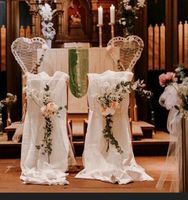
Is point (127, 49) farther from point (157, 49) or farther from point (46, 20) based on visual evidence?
point (157, 49)

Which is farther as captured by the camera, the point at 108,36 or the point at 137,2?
the point at 108,36

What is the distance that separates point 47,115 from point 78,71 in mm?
1705

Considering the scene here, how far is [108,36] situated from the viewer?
824 cm

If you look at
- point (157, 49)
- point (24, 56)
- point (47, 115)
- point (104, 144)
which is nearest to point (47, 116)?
point (47, 115)

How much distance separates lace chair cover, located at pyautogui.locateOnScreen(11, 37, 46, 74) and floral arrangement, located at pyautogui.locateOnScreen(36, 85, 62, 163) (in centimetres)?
139

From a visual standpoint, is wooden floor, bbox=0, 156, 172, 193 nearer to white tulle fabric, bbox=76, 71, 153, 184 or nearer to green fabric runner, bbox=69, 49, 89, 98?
white tulle fabric, bbox=76, 71, 153, 184

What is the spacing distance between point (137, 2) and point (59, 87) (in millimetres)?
3181

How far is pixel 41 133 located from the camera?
4602 millimetres

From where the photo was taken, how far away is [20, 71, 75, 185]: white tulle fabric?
456 cm

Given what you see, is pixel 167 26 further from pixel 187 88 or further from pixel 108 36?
pixel 187 88

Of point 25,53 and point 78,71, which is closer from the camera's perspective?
point 25,53

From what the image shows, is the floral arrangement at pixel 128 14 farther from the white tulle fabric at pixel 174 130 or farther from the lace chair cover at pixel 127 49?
the white tulle fabric at pixel 174 130

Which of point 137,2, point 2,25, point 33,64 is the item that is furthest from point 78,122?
point 2,25

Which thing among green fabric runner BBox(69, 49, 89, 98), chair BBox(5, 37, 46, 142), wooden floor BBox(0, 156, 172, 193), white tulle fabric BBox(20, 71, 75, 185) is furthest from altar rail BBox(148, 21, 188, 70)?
white tulle fabric BBox(20, 71, 75, 185)
